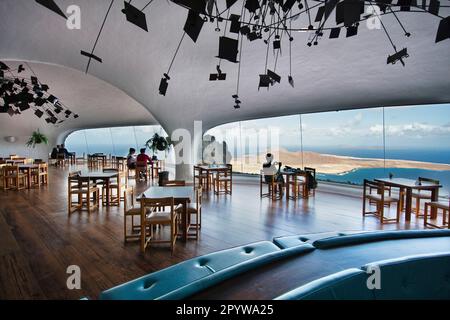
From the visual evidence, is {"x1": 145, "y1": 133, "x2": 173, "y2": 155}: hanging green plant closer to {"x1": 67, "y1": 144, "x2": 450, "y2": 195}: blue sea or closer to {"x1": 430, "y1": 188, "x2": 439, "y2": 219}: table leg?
{"x1": 67, "y1": 144, "x2": 450, "y2": 195}: blue sea

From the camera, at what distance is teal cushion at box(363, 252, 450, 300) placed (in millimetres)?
1175

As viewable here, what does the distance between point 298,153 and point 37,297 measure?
26.6 ft

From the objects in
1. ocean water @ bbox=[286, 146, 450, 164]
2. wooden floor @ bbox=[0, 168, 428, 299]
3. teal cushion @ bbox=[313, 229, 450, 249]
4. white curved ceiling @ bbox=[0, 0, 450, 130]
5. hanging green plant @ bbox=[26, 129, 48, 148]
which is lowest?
wooden floor @ bbox=[0, 168, 428, 299]

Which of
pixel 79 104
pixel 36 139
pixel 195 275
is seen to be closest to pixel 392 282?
pixel 195 275

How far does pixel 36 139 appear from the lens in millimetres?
14719

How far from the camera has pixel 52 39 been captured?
4715 millimetres

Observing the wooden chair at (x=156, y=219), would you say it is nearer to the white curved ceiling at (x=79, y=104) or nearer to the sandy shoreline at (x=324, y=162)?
the sandy shoreline at (x=324, y=162)

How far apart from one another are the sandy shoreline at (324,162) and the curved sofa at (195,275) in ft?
20.6

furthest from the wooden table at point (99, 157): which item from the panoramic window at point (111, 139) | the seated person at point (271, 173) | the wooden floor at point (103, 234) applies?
the seated person at point (271, 173)

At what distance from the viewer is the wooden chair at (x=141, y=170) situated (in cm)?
868

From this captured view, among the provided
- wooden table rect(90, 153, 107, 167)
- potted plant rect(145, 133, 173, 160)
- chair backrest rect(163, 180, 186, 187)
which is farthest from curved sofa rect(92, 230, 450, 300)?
wooden table rect(90, 153, 107, 167)

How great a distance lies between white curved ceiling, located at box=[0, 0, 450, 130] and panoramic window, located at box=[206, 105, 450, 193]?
67 cm

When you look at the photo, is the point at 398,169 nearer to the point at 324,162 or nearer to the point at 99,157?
the point at 324,162

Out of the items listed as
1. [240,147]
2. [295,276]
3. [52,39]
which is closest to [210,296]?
[295,276]
